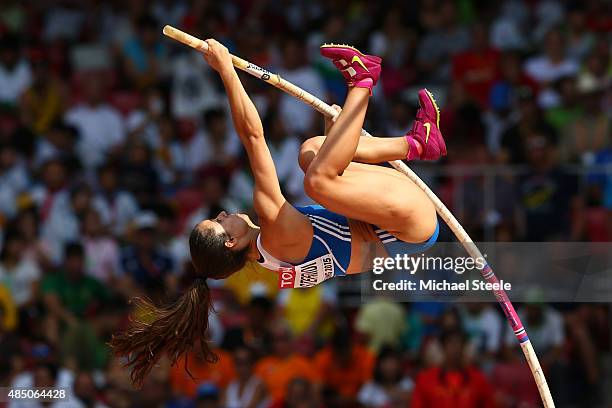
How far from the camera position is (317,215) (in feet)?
21.6

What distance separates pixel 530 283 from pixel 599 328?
222 centimetres

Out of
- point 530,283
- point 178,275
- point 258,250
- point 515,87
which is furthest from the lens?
point 515,87

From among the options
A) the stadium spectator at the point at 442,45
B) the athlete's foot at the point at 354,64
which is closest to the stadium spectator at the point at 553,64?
the stadium spectator at the point at 442,45

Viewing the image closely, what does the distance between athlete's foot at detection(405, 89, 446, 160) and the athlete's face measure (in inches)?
34.9

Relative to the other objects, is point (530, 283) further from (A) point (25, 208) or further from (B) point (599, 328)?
(A) point (25, 208)

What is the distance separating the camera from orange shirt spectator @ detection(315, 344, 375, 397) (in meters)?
9.68

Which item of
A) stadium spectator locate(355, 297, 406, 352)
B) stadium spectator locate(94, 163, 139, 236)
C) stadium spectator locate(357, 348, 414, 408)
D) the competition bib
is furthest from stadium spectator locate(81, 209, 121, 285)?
the competition bib

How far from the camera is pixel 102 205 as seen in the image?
436 inches

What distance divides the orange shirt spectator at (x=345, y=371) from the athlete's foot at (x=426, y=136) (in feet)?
11.4

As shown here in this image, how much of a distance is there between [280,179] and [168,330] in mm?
4315

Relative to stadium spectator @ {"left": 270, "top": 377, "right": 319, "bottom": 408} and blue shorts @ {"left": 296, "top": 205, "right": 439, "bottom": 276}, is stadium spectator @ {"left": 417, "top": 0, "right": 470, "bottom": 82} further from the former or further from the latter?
blue shorts @ {"left": 296, "top": 205, "right": 439, "bottom": 276}

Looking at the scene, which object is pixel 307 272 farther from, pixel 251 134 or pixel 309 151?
pixel 251 134

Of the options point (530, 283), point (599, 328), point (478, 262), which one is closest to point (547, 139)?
point (599, 328)

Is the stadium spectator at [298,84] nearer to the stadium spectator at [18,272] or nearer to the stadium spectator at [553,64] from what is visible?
the stadium spectator at [553,64]
